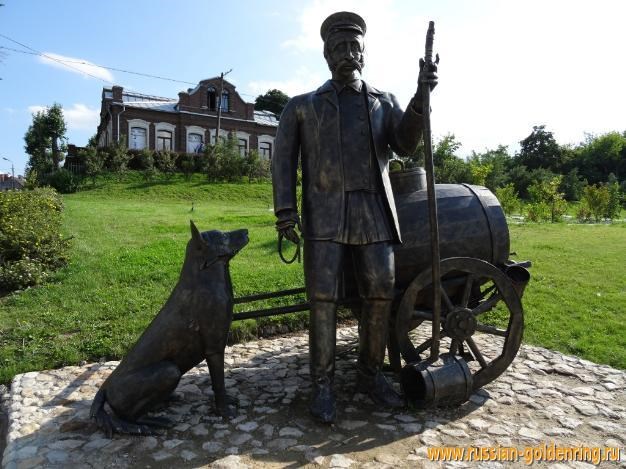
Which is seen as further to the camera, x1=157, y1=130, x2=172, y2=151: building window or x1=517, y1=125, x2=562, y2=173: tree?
x1=517, y1=125, x2=562, y2=173: tree

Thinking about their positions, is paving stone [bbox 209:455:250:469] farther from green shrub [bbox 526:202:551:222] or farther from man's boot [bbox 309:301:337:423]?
green shrub [bbox 526:202:551:222]

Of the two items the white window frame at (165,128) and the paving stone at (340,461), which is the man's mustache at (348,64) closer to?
the paving stone at (340,461)

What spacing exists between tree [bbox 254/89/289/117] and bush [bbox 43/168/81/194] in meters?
31.2

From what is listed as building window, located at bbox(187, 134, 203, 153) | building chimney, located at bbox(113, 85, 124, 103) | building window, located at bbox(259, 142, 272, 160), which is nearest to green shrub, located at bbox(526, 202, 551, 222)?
building window, located at bbox(259, 142, 272, 160)

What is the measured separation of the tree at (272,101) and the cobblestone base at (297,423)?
5155 centimetres

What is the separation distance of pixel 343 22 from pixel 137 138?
33.4 m

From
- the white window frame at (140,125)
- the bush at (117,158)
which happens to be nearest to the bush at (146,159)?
the bush at (117,158)

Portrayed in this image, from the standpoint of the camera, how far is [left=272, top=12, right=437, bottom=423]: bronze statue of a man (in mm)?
3646

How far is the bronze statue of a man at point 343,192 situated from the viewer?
3.65m

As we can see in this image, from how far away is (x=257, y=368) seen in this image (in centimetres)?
476

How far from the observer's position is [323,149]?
12.4ft

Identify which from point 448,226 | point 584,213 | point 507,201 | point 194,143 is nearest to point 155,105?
point 194,143

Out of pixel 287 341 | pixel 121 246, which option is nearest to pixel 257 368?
pixel 287 341

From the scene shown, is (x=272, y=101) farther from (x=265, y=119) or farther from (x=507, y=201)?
(x=507, y=201)
